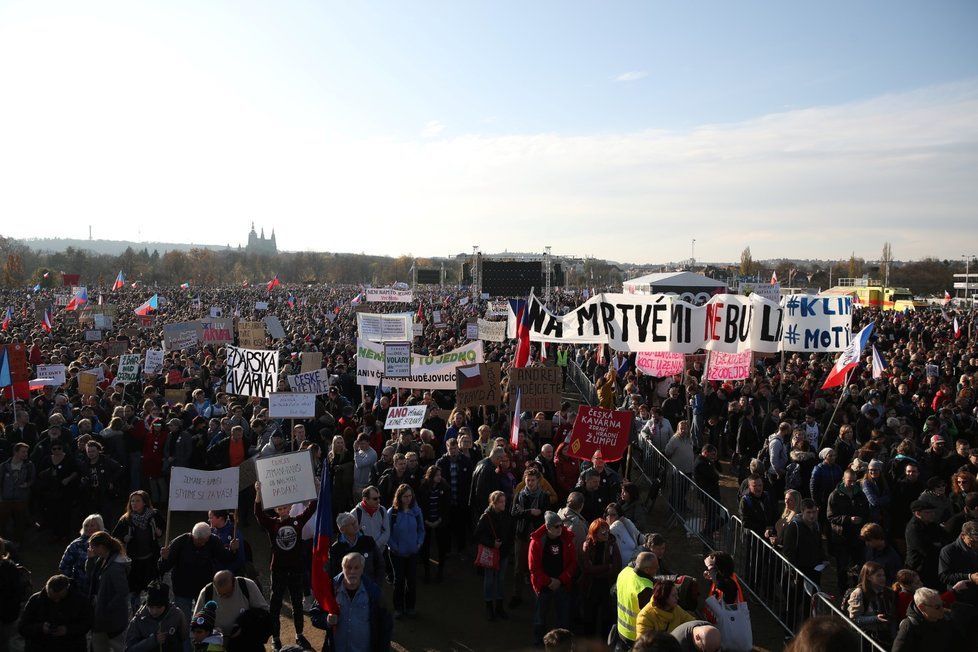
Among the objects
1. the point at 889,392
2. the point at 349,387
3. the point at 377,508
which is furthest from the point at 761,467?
the point at 349,387

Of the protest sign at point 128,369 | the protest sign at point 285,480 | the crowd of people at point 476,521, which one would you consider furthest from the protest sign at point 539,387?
the protest sign at point 128,369

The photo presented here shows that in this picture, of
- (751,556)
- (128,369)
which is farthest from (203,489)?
(128,369)

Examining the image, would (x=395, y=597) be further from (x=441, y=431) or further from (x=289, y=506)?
(x=441, y=431)

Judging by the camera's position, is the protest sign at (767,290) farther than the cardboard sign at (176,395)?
Yes

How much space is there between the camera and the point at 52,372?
14797 millimetres

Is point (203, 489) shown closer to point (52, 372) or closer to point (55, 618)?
point (55, 618)

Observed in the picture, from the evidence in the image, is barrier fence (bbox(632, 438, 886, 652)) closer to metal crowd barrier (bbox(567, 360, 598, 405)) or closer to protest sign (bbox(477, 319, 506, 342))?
metal crowd barrier (bbox(567, 360, 598, 405))

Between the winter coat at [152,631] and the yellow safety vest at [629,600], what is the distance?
11.0ft

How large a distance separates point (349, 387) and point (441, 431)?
525 cm

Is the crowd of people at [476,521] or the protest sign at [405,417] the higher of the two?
the protest sign at [405,417]

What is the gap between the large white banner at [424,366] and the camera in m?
14.7

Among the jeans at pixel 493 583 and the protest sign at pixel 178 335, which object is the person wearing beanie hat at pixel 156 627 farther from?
the protest sign at pixel 178 335

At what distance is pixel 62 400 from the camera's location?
12.4 meters

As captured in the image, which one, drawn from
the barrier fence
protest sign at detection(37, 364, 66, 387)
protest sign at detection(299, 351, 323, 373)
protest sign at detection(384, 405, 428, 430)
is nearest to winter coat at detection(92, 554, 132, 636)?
protest sign at detection(384, 405, 428, 430)
